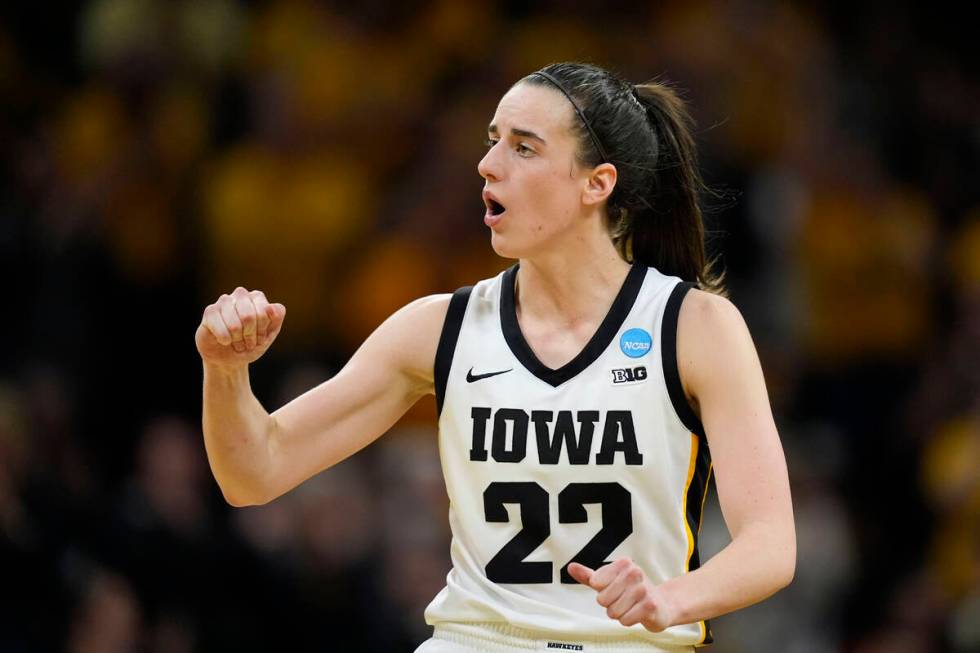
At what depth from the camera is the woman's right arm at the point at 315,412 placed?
4352 mm

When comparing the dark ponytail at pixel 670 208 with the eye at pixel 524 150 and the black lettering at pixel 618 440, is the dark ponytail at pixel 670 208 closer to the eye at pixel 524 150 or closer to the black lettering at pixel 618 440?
the eye at pixel 524 150

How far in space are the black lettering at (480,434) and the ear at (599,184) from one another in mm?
634

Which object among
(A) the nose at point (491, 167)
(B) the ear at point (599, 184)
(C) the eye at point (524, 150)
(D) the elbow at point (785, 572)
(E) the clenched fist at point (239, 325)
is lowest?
(D) the elbow at point (785, 572)

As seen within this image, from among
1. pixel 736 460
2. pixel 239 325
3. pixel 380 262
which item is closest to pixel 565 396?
pixel 736 460

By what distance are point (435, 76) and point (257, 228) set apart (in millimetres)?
1731

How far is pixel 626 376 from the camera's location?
4316mm

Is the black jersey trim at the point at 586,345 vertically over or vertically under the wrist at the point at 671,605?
over

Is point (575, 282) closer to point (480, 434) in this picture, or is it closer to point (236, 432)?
point (480, 434)

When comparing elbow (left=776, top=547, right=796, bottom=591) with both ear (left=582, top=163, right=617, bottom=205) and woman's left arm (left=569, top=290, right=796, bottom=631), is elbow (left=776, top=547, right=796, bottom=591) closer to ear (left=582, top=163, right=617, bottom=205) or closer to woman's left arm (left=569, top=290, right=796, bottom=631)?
woman's left arm (left=569, top=290, right=796, bottom=631)

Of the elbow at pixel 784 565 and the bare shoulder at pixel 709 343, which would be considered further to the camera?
the bare shoulder at pixel 709 343

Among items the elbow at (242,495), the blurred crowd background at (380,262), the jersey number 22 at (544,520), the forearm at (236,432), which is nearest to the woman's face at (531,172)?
the jersey number 22 at (544,520)

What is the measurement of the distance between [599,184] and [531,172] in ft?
0.70

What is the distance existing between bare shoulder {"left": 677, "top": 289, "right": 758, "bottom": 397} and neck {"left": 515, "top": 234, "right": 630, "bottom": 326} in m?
0.25

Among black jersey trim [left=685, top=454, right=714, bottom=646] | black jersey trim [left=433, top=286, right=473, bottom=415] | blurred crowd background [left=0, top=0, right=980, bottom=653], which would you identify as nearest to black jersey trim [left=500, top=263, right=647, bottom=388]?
black jersey trim [left=433, top=286, right=473, bottom=415]
